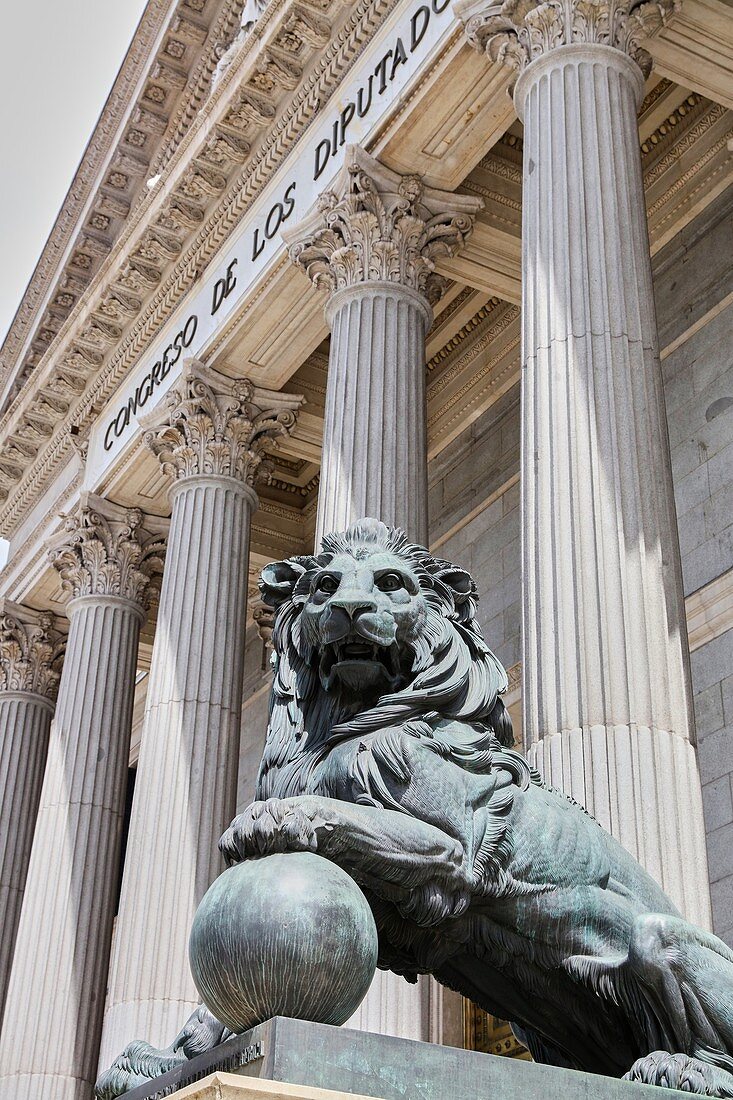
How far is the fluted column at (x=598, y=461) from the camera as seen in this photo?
8.18m

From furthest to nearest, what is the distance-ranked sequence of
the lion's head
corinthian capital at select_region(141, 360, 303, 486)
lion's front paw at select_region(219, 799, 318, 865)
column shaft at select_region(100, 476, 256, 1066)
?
corinthian capital at select_region(141, 360, 303, 486) < column shaft at select_region(100, 476, 256, 1066) < the lion's head < lion's front paw at select_region(219, 799, 318, 865)

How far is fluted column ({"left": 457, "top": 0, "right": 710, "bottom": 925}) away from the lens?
26.8 feet

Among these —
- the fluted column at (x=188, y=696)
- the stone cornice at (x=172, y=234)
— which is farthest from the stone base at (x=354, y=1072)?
the stone cornice at (x=172, y=234)

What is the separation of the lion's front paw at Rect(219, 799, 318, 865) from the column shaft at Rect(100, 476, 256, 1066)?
1007 centimetres

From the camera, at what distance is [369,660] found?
3.81 m

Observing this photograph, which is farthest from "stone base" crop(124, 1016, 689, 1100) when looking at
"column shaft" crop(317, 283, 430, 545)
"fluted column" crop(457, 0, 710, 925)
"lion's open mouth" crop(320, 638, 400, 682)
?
"column shaft" crop(317, 283, 430, 545)

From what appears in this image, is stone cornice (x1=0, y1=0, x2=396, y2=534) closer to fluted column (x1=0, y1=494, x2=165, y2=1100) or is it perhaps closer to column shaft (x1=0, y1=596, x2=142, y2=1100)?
fluted column (x1=0, y1=494, x2=165, y2=1100)

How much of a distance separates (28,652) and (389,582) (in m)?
19.8

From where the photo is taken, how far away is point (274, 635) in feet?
13.1

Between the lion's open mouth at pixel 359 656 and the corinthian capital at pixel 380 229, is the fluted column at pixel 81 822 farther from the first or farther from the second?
the lion's open mouth at pixel 359 656

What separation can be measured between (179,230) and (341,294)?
202 inches

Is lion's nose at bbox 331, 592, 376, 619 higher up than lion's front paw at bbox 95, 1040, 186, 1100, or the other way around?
lion's nose at bbox 331, 592, 376, 619

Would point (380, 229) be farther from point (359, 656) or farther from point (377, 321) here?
point (359, 656)

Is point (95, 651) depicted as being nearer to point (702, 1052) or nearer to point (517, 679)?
point (517, 679)
